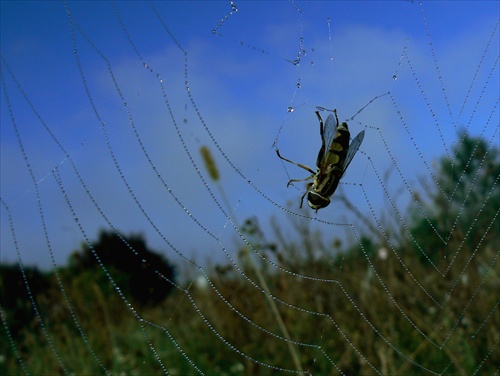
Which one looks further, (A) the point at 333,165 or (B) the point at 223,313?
(B) the point at 223,313

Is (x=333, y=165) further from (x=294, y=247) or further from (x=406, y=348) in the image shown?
(x=294, y=247)

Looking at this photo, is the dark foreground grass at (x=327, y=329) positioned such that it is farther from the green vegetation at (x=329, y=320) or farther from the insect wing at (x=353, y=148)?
the insect wing at (x=353, y=148)

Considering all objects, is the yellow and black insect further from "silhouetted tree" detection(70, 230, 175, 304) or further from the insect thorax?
"silhouetted tree" detection(70, 230, 175, 304)

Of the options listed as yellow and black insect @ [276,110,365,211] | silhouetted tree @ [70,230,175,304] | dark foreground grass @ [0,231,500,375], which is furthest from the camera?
silhouetted tree @ [70,230,175,304]

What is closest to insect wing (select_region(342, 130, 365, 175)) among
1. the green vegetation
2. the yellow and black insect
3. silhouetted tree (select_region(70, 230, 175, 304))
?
the yellow and black insect

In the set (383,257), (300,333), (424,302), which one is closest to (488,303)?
(424,302)

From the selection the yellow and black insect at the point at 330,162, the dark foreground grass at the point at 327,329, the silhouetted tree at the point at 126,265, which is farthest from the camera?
the silhouetted tree at the point at 126,265

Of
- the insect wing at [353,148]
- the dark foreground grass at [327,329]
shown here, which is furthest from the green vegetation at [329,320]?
the insect wing at [353,148]

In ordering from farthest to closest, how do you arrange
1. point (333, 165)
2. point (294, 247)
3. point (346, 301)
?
point (294, 247) → point (346, 301) → point (333, 165)
